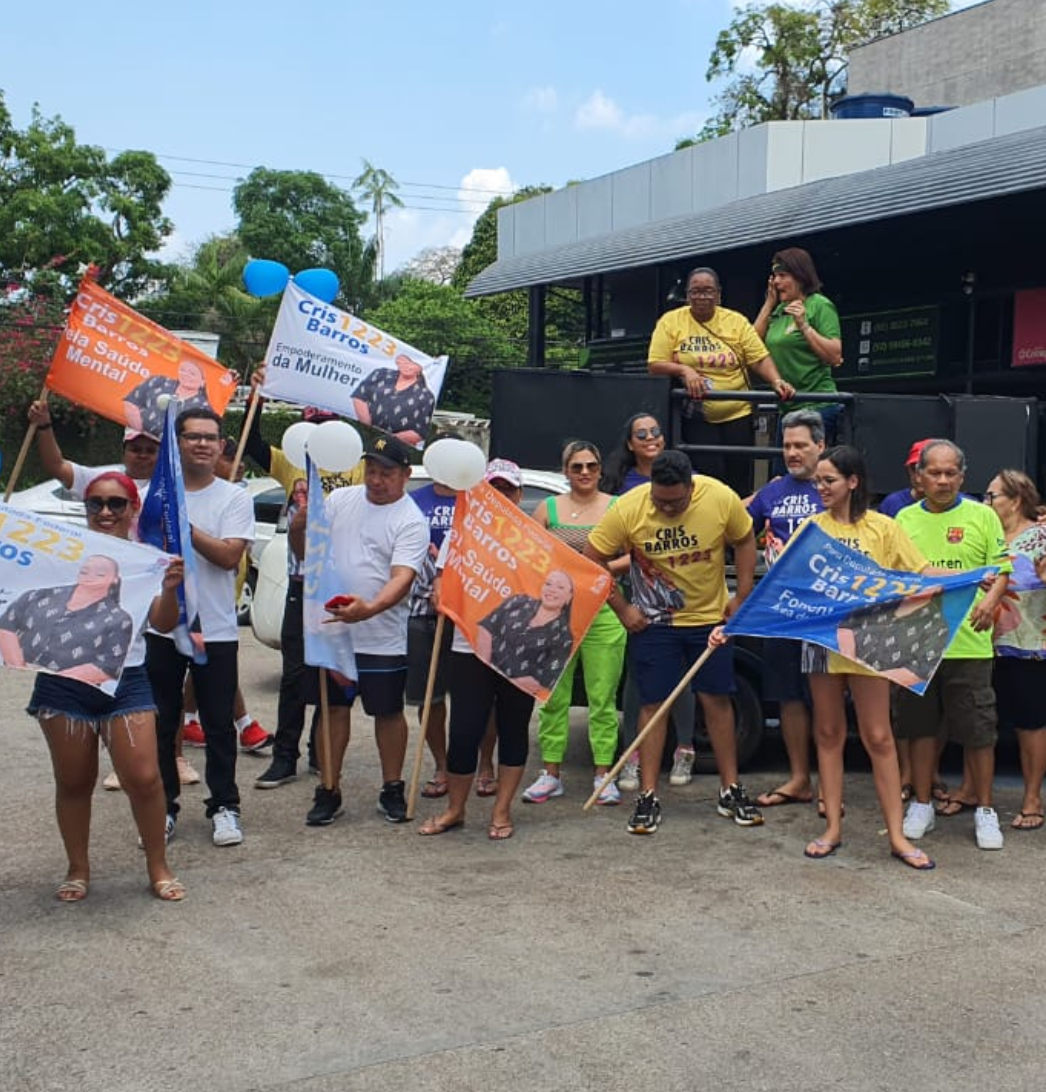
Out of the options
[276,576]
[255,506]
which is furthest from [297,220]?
[276,576]

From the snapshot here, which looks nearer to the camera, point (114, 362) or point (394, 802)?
point (394, 802)

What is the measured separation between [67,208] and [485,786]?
33232 mm

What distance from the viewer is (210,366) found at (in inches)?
294

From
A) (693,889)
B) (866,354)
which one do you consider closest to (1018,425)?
(693,889)

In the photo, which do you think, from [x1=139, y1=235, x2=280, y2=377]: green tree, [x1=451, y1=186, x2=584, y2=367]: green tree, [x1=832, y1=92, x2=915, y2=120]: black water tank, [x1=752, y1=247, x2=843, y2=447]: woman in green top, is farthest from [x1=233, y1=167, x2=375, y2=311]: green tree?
[x1=752, y1=247, x2=843, y2=447]: woman in green top

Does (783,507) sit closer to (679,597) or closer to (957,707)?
(679,597)

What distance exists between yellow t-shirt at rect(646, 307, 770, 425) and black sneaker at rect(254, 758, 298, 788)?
3021 mm

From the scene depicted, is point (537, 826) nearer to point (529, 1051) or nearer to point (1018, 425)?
point (529, 1051)

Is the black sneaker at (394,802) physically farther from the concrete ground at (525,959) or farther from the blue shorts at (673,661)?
the blue shorts at (673,661)

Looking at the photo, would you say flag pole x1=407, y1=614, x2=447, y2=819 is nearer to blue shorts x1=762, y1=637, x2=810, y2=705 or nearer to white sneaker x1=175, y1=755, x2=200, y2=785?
white sneaker x1=175, y1=755, x2=200, y2=785

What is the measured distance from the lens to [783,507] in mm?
6777

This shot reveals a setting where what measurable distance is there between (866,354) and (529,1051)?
42.2 feet

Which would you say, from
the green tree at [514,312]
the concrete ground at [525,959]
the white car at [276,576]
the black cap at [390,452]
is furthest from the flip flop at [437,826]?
the green tree at [514,312]

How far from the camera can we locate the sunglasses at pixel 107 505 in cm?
541
